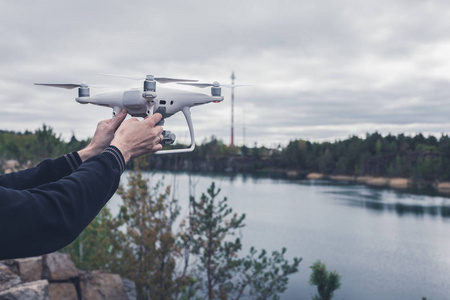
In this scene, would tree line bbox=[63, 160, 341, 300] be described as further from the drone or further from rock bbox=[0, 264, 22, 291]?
the drone

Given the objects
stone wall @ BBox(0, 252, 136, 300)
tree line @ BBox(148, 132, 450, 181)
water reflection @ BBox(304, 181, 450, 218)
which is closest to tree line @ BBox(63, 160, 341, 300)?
stone wall @ BBox(0, 252, 136, 300)

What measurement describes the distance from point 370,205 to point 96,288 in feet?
92.8

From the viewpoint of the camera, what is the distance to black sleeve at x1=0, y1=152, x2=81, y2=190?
1.70 meters

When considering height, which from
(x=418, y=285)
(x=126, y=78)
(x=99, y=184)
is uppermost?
(x=126, y=78)

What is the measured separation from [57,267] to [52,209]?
15.7ft

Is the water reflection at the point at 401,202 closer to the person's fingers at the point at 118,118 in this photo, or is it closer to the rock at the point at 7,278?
the rock at the point at 7,278

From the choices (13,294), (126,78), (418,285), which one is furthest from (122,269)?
(418,285)

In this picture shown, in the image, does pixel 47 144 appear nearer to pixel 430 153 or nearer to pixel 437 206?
pixel 437 206

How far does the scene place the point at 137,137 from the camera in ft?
4.54

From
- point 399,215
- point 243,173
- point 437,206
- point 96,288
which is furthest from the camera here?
point 243,173

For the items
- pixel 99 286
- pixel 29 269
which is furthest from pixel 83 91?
pixel 99 286

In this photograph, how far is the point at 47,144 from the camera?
1719 centimetres

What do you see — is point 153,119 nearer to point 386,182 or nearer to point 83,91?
point 83,91

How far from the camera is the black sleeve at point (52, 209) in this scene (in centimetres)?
108
